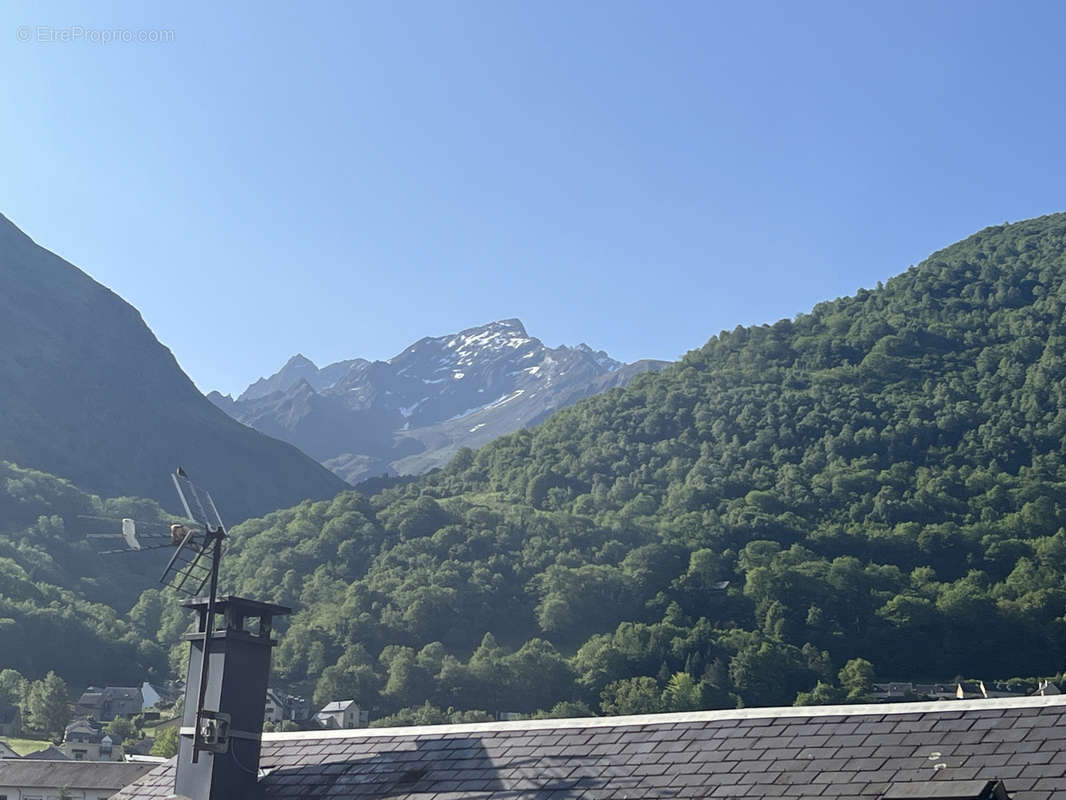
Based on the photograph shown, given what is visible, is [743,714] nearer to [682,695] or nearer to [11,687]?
[682,695]

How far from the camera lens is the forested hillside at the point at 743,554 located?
5374 inches

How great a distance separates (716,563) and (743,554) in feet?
A: 12.0

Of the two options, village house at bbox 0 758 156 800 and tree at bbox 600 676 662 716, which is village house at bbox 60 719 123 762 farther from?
tree at bbox 600 676 662 716

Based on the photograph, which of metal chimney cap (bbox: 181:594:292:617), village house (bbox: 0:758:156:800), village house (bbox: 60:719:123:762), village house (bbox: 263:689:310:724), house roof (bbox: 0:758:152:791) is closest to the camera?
metal chimney cap (bbox: 181:594:292:617)

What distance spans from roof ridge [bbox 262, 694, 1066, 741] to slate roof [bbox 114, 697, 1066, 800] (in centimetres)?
2

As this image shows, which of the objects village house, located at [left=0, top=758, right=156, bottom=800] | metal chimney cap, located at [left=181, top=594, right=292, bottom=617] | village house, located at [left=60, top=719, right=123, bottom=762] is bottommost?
village house, located at [left=60, top=719, right=123, bottom=762]

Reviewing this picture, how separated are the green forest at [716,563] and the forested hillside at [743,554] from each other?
34 cm

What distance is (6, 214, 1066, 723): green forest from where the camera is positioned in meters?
136

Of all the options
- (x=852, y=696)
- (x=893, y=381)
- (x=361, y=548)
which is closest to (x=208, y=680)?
(x=852, y=696)

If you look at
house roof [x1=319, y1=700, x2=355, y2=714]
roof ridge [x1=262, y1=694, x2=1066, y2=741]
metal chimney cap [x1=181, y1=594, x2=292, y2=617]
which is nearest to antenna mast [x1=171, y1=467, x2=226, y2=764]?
metal chimney cap [x1=181, y1=594, x2=292, y2=617]

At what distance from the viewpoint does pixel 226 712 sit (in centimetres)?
1678

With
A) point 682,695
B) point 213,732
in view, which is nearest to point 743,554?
point 682,695

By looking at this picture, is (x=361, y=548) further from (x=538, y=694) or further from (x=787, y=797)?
(x=787, y=797)

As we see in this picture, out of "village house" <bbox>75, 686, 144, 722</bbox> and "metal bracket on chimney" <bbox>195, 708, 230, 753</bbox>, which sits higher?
"metal bracket on chimney" <bbox>195, 708, 230, 753</bbox>
